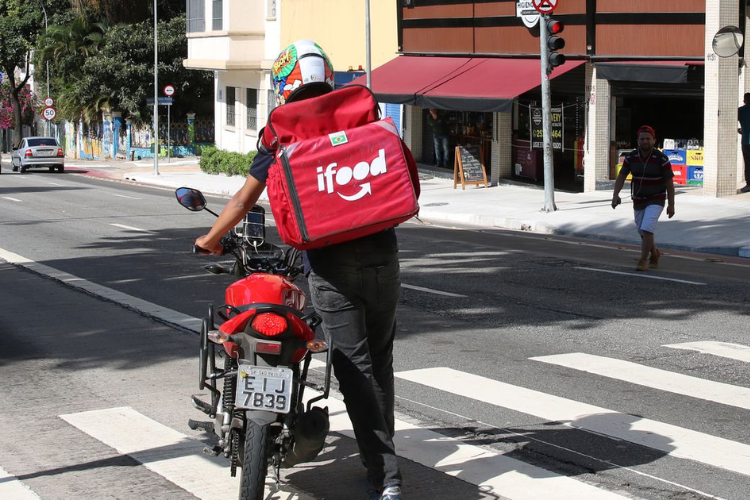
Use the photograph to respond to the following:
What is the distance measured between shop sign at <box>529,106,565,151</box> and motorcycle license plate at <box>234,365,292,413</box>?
71.5 ft

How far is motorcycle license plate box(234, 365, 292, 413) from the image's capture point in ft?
14.6

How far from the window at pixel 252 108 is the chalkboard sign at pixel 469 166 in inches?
655

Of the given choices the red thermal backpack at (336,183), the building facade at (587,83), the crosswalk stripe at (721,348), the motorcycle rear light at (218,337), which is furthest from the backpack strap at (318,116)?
the building facade at (587,83)

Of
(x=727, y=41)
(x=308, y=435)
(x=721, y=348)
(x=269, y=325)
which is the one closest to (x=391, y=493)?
(x=308, y=435)

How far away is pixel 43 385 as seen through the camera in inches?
298

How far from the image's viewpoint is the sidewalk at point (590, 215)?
1720cm

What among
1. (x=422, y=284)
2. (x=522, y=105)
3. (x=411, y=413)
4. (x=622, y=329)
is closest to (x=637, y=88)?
(x=522, y=105)

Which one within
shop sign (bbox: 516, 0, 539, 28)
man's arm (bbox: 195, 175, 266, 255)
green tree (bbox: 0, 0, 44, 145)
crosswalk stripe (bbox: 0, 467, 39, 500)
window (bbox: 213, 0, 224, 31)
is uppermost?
green tree (bbox: 0, 0, 44, 145)

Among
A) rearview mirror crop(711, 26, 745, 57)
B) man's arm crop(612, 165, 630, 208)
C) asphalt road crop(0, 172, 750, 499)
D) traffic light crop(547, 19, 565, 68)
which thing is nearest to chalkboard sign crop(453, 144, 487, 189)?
traffic light crop(547, 19, 565, 68)

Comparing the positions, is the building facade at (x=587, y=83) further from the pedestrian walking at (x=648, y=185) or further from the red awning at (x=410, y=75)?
the pedestrian walking at (x=648, y=185)

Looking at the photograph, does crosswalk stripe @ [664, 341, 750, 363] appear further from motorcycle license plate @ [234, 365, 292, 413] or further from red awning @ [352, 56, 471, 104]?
red awning @ [352, 56, 471, 104]

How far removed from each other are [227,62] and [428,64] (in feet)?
42.4

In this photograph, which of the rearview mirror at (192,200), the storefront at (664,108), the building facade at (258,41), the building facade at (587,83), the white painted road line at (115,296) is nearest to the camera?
the rearview mirror at (192,200)

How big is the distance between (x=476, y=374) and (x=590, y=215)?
529 inches
